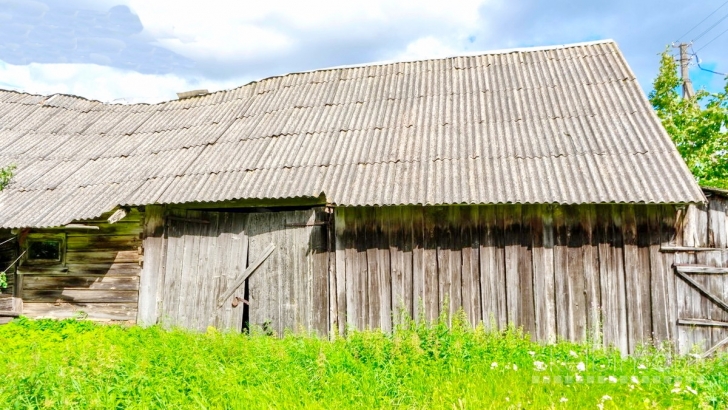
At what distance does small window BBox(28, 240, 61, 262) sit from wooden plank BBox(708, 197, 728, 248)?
36.1 feet

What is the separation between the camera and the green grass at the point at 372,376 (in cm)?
391

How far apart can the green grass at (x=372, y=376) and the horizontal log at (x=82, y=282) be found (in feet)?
6.72

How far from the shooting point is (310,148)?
782 centimetres

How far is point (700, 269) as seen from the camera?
5617 mm

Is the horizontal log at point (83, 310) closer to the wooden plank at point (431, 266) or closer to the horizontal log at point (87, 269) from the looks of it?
the horizontal log at point (87, 269)

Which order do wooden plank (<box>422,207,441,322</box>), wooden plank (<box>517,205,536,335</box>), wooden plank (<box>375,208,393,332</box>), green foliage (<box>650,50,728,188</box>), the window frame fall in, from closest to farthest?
wooden plank (<box>517,205,536,335</box>)
wooden plank (<box>422,207,441,322</box>)
wooden plank (<box>375,208,393,332</box>)
the window frame
green foliage (<box>650,50,728,188</box>)

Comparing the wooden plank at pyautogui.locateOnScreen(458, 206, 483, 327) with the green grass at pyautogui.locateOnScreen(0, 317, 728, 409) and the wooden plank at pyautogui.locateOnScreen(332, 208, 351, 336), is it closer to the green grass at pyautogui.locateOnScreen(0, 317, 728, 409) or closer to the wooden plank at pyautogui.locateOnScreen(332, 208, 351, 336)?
the green grass at pyautogui.locateOnScreen(0, 317, 728, 409)

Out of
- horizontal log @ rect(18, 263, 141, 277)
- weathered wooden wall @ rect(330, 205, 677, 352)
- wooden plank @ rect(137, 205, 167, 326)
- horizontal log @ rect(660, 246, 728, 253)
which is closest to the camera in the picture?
horizontal log @ rect(660, 246, 728, 253)

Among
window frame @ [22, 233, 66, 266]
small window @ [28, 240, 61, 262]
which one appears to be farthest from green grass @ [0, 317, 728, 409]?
small window @ [28, 240, 61, 262]

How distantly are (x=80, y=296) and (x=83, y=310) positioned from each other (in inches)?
10.8

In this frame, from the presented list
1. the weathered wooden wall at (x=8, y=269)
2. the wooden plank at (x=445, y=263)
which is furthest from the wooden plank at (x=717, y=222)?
the weathered wooden wall at (x=8, y=269)

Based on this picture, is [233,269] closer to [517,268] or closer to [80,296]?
[80,296]

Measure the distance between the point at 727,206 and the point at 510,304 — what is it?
3245 mm

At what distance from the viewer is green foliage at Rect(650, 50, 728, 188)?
11.5 metres
